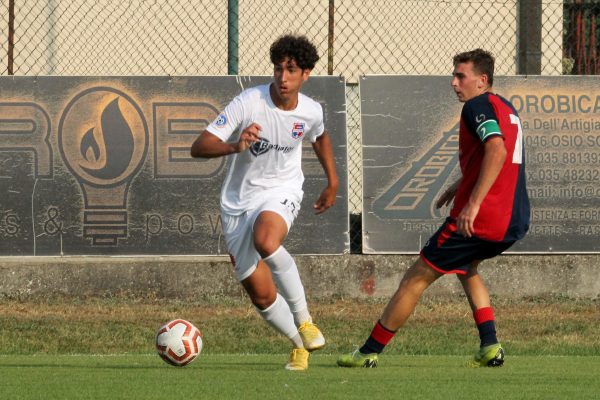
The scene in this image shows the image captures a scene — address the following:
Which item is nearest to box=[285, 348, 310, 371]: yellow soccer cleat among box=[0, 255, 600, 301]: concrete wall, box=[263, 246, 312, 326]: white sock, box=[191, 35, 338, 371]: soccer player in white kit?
box=[191, 35, 338, 371]: soccer player in white kit

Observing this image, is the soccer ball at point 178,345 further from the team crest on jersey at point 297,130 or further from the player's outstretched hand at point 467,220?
the player's outstretched hand at point 467,220

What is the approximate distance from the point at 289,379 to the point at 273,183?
1.41 metres

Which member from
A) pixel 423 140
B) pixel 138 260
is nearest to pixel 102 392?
pixel 138 260

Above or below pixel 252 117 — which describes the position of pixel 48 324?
below

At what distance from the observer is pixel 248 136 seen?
7438mm

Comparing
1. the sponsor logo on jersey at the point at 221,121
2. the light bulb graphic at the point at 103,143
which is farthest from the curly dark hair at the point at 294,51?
→ the light bulb graphic at the point at 103,143

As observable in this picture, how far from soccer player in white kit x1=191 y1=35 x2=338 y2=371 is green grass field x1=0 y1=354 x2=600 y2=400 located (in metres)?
0.40

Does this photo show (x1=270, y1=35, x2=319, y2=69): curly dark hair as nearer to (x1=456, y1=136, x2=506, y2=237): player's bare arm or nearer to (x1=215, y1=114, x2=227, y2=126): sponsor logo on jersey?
(x1=215, y1=114, x2=227, y2=126): sponsor logo on jersey

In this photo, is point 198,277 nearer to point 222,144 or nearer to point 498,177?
point 222,144

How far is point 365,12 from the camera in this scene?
14992 millimetres

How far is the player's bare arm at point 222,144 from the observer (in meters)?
7.45

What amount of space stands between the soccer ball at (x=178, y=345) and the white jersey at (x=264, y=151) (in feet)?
2.65

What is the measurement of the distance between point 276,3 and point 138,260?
377 cm

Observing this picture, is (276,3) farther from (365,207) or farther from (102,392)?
(102,392)
